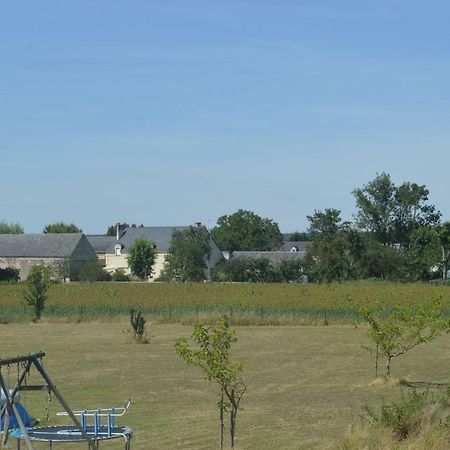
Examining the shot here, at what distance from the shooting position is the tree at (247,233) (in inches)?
6560

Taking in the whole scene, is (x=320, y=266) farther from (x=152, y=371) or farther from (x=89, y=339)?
(x=152, y=371)

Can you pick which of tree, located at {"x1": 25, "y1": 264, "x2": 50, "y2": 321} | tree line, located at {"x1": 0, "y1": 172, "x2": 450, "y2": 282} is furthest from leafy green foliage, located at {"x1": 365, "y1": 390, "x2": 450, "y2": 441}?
tree line, located at {"x1": 0, "y1": 172, "x2": 450, "y2": 282}

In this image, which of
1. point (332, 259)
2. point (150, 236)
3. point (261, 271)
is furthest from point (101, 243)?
point (332, 259)

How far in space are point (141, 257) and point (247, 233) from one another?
46.6 metres

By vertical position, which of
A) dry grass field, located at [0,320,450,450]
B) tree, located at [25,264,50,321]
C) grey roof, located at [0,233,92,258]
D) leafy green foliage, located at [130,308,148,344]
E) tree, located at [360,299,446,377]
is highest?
grey roof, located at [0,233,92,258]

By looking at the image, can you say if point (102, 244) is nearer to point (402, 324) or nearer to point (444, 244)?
point (444, 244)

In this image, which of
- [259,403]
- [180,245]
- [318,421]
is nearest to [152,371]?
[259,403]

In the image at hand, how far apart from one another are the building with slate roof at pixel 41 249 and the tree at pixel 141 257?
607cm

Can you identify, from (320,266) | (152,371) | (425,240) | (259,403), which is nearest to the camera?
(259,403)

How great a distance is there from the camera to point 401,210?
128 m

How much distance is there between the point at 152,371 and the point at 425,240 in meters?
89.2

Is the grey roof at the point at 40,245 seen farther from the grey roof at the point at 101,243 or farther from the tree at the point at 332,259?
the tree at the point at 332,259

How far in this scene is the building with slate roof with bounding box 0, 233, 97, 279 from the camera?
409 ft

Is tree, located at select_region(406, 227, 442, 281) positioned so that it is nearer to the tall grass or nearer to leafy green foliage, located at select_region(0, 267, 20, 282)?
the tall grass
